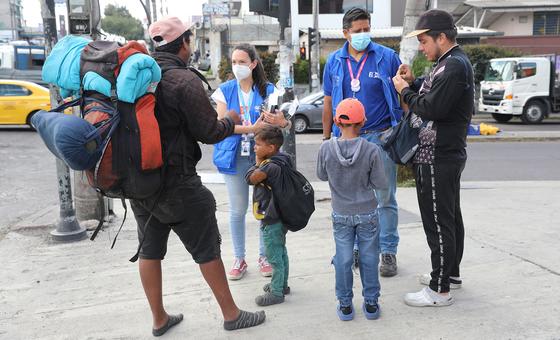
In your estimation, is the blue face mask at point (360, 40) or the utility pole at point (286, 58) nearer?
the blue face mask at point (360, 40)

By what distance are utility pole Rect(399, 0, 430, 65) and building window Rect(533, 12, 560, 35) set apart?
1126 inches

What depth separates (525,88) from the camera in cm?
1952

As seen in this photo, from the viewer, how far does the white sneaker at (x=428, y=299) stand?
362 cm

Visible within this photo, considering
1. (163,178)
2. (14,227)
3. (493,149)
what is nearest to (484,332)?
(163,178)

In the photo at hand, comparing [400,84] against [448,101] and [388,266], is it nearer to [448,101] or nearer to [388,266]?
[448,101]

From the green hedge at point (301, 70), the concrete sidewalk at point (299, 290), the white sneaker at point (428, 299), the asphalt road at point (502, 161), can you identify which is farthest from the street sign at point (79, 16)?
the green hedge at point (301, 70)

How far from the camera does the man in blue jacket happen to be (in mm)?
4168

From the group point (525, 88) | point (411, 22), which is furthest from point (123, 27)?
point (411, 22)

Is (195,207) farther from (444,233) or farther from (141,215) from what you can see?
(444,233)

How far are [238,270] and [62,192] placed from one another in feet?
8.01

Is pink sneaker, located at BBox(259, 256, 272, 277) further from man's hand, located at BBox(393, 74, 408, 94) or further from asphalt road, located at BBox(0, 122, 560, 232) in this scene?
asphalt road, located at BBox(0, 122, 560, 232)

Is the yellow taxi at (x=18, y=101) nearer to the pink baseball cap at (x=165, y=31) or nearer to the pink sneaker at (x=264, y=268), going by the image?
the pink sneaker at (x=264, y=268)

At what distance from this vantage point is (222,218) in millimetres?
6523

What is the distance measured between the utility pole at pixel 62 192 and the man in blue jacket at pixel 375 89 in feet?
10.1
